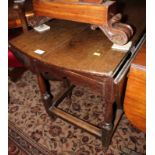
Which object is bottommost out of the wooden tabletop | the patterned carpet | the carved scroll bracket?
the patterned carpet

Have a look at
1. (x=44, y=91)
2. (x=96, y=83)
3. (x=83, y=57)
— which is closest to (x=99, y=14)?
(x=83, y=57)

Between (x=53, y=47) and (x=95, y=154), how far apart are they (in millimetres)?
873

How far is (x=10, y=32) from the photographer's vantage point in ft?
7.00

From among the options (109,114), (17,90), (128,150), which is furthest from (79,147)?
(17,90)

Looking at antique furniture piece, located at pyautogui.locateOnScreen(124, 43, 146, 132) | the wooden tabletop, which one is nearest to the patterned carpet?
antique furniture piece, located at pyautogui.locateOnScreen(124, 43, 146, 132)

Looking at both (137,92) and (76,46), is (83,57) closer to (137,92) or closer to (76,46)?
(76,46)

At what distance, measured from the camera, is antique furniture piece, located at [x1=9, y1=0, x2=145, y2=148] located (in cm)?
→ 95

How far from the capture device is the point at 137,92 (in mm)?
907

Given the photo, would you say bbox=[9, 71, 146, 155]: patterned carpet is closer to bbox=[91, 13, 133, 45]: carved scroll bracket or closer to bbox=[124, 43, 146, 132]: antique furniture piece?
bbox=[124, 43, 146, 132]: antique furniture piece

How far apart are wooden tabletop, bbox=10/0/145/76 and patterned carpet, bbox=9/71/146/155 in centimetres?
76

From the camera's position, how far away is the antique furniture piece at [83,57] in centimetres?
95

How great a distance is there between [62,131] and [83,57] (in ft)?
2.77

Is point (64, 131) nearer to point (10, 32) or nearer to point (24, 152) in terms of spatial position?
point (24, 152)

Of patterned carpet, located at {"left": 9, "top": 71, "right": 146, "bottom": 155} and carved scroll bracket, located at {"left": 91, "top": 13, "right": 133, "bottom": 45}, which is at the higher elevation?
carved scroll bracket, located at {"left": 91, "top": 13, "right": 133, "bottom": 45}
